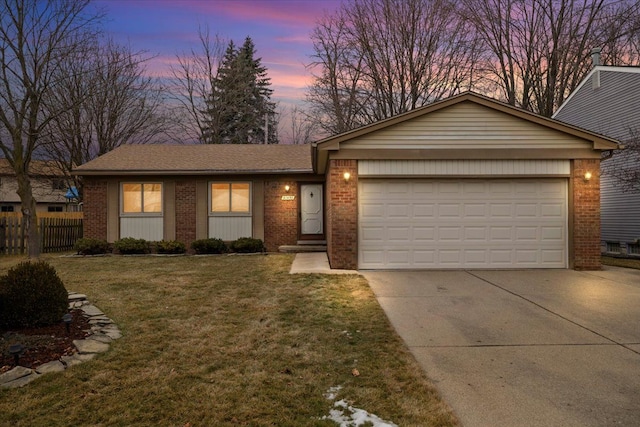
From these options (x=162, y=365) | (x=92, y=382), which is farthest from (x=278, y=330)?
(x=92, y=382)

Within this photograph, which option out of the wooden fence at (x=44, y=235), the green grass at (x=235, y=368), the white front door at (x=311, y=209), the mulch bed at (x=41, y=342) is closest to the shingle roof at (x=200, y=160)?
the white front door at (x=311, y=209)

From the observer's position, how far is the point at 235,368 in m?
3.73

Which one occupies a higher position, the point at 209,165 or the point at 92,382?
the point at 209,165

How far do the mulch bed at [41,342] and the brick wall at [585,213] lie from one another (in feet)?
32.6

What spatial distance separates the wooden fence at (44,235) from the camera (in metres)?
14.1

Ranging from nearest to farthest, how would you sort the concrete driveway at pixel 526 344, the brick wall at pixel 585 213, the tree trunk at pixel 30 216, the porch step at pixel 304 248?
1. the concrete driveway at pixel 526 344
2. the brick wall at pixel 585 213
3. the tree trunk at pixel 30 216
4. the porch step at pixel 304 248

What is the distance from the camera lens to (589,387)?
132 inches

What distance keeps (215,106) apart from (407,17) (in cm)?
1357

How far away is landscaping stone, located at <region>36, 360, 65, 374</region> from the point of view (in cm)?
350

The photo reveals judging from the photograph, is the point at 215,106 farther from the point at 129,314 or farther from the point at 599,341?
the point at 599,341

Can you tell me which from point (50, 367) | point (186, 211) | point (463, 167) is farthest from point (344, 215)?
point (186, 211)

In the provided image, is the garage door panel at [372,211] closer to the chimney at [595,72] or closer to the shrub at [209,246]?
the shrub at [209,246]

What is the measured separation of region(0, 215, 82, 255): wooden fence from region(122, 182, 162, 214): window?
10.4ft

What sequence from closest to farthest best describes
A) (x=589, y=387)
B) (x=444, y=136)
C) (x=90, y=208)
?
(x=589, y=387) → (x=444, y=136) → (x=90, y=208)
